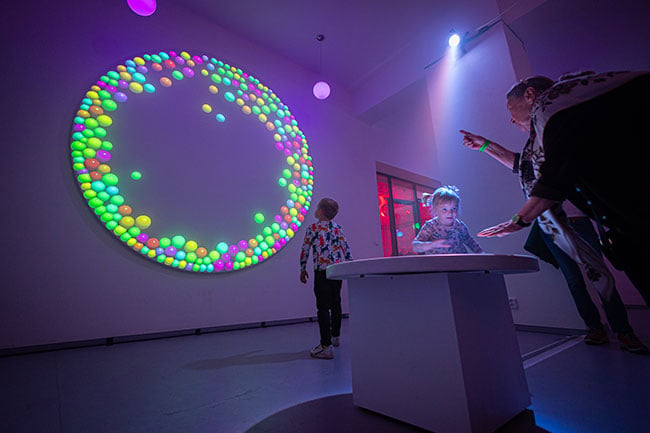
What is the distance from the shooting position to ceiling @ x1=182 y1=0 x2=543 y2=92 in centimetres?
294

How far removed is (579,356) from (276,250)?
242 centimetres

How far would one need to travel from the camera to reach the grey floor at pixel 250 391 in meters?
0.82

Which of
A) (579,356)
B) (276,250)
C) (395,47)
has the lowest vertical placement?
(579,356)

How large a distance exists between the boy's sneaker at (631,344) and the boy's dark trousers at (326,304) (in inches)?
61.0

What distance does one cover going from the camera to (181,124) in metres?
2.66

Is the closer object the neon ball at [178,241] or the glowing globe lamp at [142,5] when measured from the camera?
the glowing globe lamp at [142,5]

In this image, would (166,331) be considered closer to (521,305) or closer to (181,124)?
(181,124)

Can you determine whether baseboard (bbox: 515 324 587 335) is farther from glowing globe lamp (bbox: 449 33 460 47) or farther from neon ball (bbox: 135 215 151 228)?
neon ball (bbox: 135 215 151 228)

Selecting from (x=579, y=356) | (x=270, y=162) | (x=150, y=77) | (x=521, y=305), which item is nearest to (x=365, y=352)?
(x=579, y=356)

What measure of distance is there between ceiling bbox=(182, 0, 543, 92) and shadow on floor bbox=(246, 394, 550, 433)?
10.8 feet

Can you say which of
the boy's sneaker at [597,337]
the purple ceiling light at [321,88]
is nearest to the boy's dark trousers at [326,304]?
the boy's sneaker at [597,337]

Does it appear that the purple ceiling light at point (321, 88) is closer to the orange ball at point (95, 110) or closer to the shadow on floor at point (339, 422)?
the orange ball at point (95, 110)

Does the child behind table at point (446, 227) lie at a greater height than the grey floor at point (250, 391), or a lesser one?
greater

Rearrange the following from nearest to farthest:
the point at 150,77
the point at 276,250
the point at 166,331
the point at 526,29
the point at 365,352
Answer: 1. the point at 365,352
2. the point at 166,331
3. the point at 150,77
4. the point at 526,29
5. the point at 276,250
